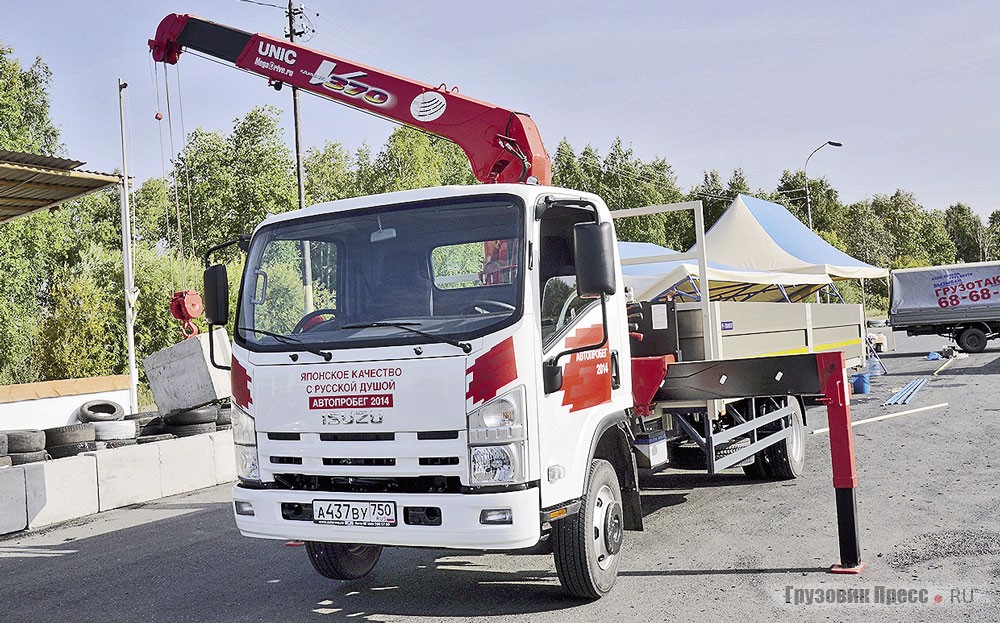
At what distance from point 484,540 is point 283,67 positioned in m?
7.11

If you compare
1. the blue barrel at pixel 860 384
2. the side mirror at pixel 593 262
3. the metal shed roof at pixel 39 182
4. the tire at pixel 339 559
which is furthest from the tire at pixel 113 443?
the blue barrel at pixel 860 384

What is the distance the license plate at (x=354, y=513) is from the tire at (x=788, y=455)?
5.07 m

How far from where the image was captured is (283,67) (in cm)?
998

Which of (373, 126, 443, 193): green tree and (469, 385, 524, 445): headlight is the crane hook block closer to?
(469, 385, 524, 445): headlight

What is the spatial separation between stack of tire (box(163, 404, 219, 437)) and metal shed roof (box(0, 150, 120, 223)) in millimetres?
3051

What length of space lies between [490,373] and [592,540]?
50.5 inches

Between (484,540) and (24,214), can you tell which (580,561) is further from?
(24,214)

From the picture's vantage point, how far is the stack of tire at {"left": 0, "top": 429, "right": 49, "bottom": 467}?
33.7ft

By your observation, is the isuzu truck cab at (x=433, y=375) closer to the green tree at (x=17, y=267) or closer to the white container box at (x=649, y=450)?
the white container box at (x=649, y=450)

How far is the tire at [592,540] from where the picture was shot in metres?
5.02

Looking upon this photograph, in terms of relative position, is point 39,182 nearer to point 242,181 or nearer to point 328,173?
point 242,181

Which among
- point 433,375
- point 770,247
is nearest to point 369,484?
point 433,375

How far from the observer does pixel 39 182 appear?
10.8 m

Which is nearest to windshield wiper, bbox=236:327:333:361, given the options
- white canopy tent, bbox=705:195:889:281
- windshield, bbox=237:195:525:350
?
windshield, bbox=237:195:525:350
